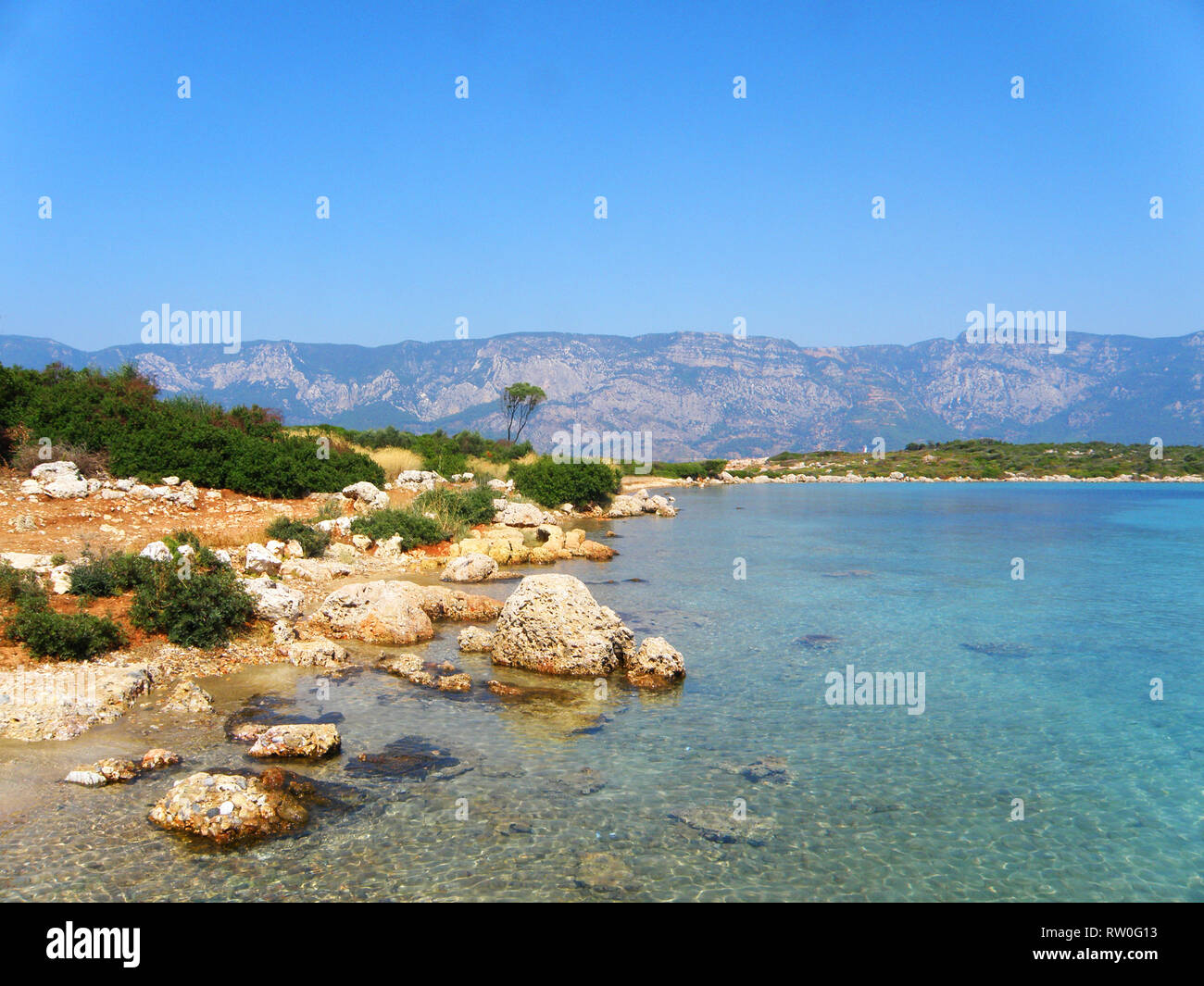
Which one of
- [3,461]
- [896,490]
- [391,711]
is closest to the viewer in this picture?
[391,711]

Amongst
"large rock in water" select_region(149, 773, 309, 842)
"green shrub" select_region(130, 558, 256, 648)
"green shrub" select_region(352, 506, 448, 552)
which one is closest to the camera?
"large rock in water" select_region(149, 773, 309, 842)

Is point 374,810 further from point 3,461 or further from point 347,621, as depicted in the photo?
point 3,461

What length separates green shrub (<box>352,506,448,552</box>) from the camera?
78.5 feet

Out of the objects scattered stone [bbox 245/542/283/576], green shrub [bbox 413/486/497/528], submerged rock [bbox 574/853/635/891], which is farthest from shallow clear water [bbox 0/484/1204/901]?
green shrub [bbox 413/486/497/528]

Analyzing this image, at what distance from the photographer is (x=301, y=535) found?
69.6 ft

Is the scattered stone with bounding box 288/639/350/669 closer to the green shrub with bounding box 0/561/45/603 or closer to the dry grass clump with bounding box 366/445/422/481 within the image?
the green shrub with bounding box 0/561/45/603

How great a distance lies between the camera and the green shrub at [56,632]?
1130cm

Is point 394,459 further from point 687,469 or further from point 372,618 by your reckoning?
point 687,469

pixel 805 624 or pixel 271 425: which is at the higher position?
pixel 271 425

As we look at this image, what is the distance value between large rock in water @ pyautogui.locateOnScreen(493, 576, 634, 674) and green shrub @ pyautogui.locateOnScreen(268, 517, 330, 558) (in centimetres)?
948
